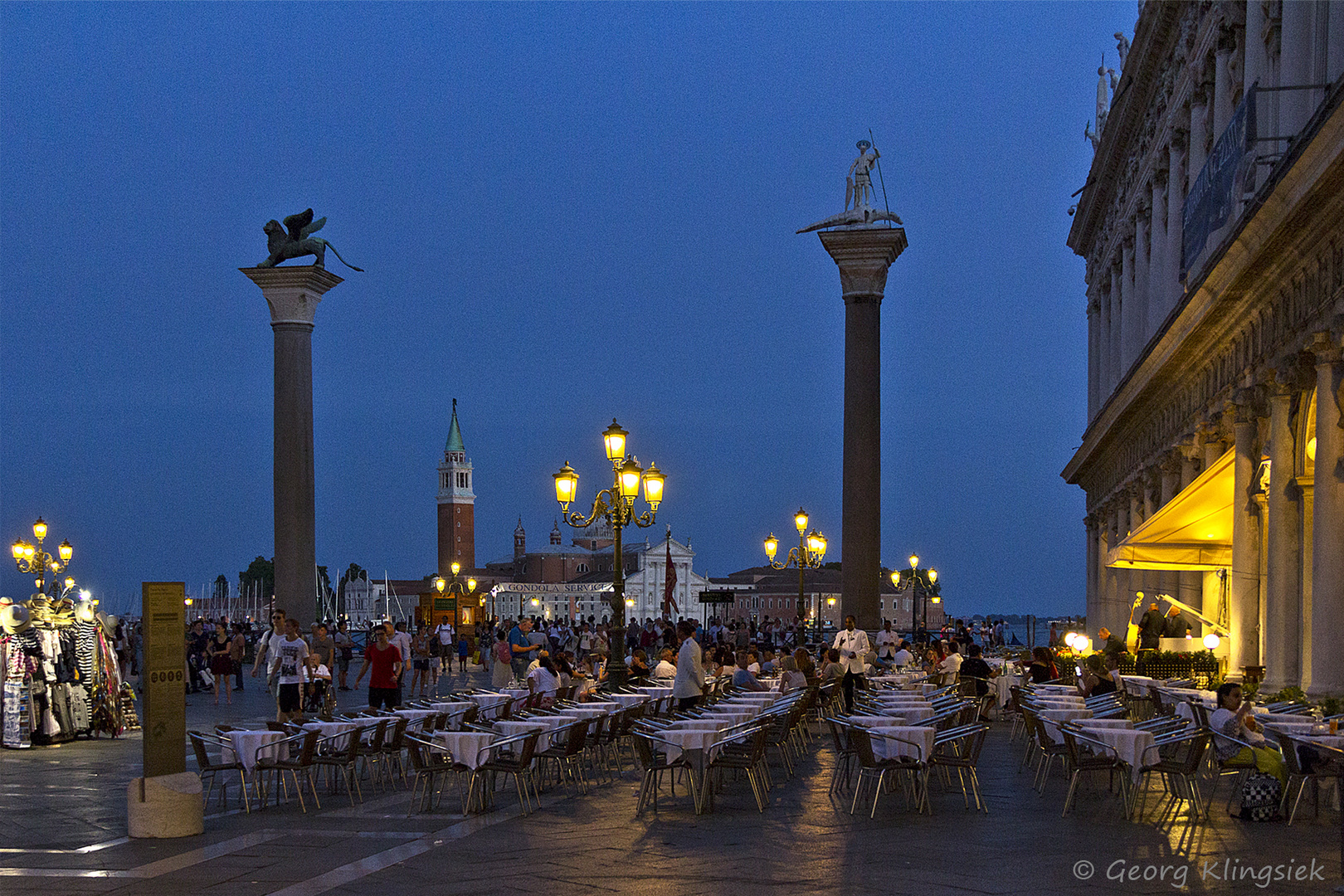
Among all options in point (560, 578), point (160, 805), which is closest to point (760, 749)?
point (160, 805)

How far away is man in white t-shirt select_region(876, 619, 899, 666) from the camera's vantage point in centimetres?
2672

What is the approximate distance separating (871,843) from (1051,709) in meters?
4.35

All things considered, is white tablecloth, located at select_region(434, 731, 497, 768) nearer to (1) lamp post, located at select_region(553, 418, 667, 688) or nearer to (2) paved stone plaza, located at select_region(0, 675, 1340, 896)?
(2) paved stone plaza, located at select_region(0, 675, 1340, 896)

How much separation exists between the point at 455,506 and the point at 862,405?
107533 mm

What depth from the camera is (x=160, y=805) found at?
391 inches

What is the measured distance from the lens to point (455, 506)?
128875 mm

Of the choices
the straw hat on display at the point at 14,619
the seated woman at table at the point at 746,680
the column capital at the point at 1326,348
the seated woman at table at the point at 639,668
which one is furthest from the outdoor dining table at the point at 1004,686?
the straw hat on display at the point at 14,619

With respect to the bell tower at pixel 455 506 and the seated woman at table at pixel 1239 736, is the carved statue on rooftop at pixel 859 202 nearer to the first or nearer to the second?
the seated woman at table at pixel 1239 736

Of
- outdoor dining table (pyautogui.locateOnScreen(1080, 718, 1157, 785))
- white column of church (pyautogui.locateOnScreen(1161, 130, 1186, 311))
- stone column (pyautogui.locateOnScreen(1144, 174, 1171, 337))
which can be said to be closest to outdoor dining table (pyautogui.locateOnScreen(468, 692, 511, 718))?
outdoor dining table (pyautogui.locateOnScreen(1080, 718, 1157, 785))

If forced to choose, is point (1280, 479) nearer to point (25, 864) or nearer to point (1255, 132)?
point (1255, 132)

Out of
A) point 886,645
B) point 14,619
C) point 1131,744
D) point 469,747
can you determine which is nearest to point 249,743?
point 469,747

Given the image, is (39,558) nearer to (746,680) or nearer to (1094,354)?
(746,680)

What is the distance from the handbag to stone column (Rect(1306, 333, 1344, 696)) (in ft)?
15.5

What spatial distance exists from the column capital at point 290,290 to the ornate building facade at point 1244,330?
14774mm
